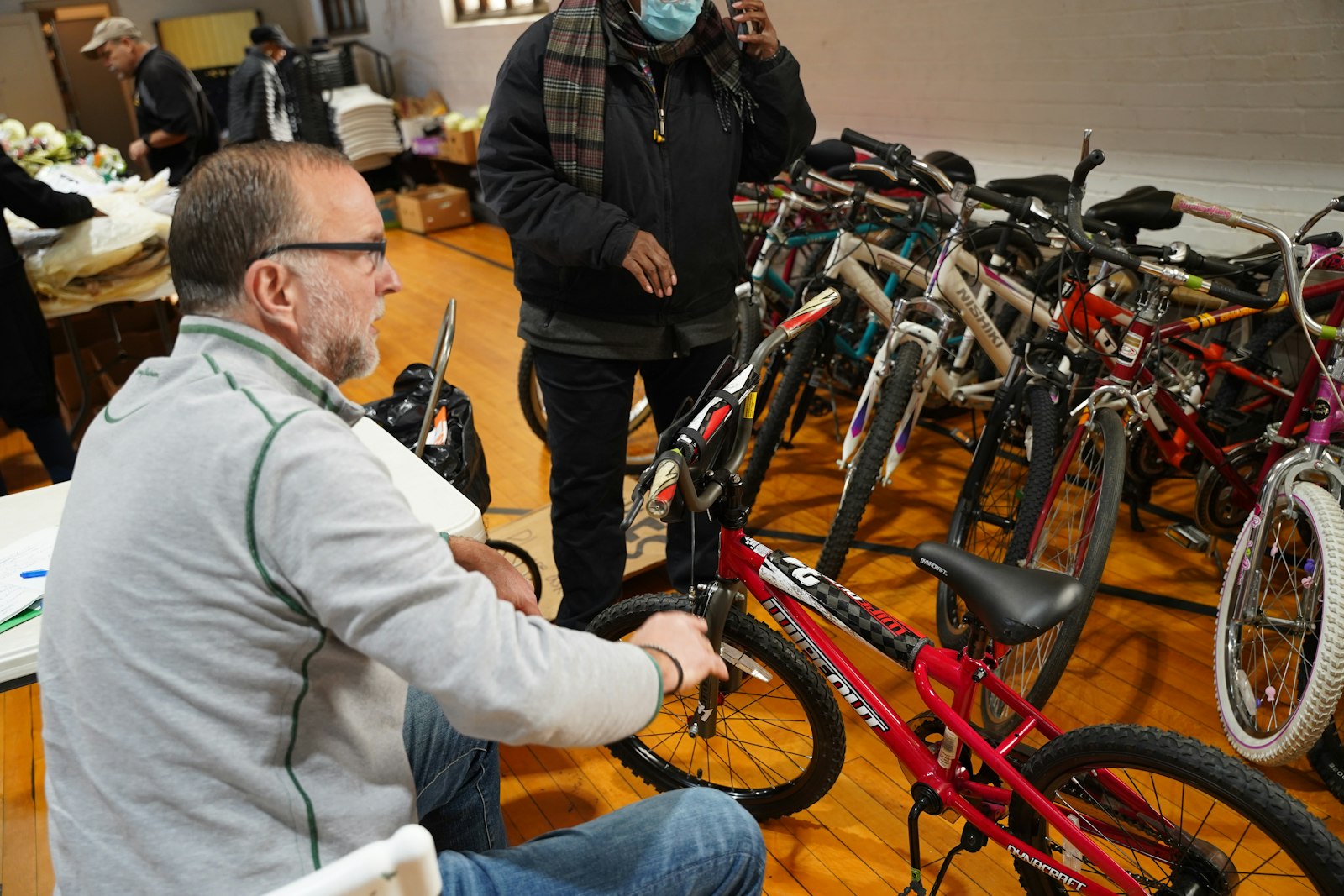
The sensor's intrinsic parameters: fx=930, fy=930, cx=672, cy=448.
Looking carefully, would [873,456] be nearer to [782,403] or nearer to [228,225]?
[782,403]

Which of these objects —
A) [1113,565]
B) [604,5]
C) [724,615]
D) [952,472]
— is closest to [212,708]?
[724,615]

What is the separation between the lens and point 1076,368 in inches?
93.7

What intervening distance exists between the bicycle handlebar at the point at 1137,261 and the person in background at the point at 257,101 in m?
5.91

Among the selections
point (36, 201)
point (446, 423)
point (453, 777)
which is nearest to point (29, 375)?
point (36, 201)

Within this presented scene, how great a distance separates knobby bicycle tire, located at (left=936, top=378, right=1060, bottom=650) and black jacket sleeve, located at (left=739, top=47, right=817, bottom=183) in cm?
86

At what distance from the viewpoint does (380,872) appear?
2.72ft

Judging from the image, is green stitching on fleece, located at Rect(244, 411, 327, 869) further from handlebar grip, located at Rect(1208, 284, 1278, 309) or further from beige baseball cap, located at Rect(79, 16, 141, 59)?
beige baseball cap, located at Rect(79, 16, 141, 59)

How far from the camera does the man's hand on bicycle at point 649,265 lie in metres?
1.91

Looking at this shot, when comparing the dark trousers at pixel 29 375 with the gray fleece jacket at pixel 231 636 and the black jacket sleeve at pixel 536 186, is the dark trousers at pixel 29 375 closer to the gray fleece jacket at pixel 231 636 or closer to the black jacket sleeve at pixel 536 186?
the black jacket sleeve at pixel 536 186

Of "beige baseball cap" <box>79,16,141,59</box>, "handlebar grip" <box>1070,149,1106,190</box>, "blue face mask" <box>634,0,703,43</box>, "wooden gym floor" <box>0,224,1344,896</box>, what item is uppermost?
"beige baseball cap" <box>79,16,141,59</box>

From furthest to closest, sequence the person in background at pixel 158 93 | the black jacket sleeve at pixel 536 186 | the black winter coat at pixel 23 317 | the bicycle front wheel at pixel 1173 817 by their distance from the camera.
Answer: the person in background at pixel 158 93 → the black winter coat at pixel 23 317 → the black jacket sleeve at pixel 536 186 → the bicycle front wheel at pixel 1173 817

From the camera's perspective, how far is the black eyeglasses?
1035 mm

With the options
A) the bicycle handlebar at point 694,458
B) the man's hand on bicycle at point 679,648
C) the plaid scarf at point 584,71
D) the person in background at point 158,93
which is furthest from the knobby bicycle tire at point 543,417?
the person in background at point 158,93

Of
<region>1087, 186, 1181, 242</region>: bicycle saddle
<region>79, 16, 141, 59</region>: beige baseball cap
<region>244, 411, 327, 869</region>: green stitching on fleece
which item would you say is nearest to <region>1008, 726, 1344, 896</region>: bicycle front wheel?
<region>244, 411, 327, 869</region>: green stitching on fleece
